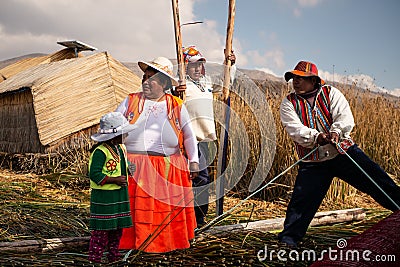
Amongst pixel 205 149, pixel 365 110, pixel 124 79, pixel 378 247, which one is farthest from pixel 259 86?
pixel 378 247

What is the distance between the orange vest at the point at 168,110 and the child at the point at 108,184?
0.32ft

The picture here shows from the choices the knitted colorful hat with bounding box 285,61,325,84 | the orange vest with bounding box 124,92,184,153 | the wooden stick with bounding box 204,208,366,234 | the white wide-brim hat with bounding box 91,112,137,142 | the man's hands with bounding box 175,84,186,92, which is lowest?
the wooden stick with bounding box 204,208,366,234

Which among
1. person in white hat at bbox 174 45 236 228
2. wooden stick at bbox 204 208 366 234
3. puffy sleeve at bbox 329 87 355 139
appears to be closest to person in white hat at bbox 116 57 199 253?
wooden stick at bbox 204 208 366 234

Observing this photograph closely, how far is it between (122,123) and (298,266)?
1496mm

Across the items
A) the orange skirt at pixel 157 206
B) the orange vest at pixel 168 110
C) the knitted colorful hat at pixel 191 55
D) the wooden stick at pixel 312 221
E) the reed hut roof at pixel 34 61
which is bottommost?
the wooden stick at pixel 312 221

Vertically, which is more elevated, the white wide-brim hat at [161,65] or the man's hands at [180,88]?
the white wide-brim hat at [161,65]

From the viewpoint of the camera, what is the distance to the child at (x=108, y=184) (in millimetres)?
3111

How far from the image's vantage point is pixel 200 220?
14.5 ft

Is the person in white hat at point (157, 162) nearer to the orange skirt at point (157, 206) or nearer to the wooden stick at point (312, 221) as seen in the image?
the orange skirt at point (157, 206)

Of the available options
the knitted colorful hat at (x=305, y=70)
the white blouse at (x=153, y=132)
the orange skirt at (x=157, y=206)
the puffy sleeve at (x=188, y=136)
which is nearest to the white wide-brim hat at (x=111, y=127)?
the white blouse at (x=153, y=132)

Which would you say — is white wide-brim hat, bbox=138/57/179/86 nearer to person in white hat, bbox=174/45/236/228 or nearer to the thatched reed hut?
person in white hat, bbox=174/45/236/228

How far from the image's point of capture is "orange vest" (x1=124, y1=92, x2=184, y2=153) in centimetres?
330

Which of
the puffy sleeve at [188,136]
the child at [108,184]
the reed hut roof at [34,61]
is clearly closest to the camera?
the child at [108,184]

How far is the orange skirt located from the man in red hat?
852 mm
